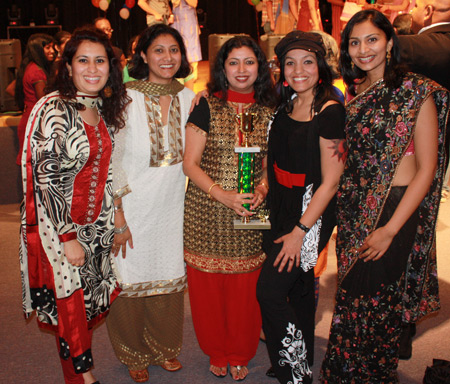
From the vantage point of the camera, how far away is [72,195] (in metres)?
2.19

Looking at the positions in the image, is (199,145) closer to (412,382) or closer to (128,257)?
(128,257)

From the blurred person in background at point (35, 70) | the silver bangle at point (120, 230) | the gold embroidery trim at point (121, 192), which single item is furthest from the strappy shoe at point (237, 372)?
the blurred person in background at point (35, 70)

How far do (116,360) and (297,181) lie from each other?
1.45 meters

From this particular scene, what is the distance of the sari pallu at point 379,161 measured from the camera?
78.4 inches

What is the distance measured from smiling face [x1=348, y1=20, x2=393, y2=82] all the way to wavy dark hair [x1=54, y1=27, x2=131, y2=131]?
40.3 inches

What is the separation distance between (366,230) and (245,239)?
623 mm

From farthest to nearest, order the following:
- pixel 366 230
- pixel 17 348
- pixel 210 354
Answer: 1. pixel 17 348
2. pixel 210 354
3. pixel 366 230

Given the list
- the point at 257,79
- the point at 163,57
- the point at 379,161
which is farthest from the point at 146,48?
the point at 379,161

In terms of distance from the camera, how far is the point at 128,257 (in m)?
2.51

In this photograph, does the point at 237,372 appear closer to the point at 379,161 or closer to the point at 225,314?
the point at 225,314

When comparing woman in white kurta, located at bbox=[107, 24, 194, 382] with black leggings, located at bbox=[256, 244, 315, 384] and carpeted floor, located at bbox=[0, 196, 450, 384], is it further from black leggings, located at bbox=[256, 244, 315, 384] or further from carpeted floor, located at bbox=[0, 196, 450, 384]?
black leggings, located at bbox=[256, 244, 315, 384]

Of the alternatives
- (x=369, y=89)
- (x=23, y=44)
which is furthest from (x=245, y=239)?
(x=23, y=44)

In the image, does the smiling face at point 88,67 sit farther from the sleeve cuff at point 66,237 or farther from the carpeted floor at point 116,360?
the carpeted floor at point 116,360

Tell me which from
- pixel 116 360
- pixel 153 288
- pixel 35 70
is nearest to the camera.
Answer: pixel 153 288
